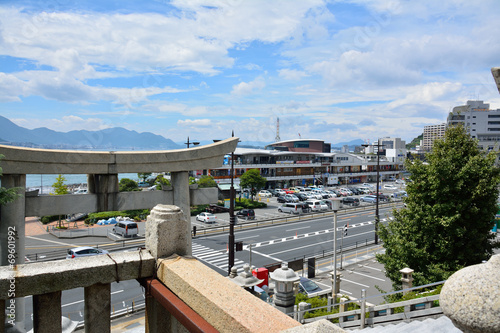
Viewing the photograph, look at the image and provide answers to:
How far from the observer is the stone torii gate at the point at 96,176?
31.9ft

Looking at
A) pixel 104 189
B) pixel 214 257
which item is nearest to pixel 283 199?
pixel 214 257

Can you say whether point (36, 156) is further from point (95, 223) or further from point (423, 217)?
point (95, 223)

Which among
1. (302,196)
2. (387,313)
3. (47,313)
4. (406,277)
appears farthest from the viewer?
(302,196)

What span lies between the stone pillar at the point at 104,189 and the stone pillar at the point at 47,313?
7899 mm

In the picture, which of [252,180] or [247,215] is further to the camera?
[252,180]

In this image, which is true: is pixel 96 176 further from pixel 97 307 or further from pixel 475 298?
pixel 475 298

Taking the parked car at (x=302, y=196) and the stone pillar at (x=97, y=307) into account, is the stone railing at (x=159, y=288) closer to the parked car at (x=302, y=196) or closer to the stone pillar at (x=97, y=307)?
the stone pillar at (x=97, y=307)

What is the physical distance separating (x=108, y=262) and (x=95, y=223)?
39.9m

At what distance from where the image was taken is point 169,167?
38.6 ft

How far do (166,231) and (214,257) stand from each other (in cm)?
2240

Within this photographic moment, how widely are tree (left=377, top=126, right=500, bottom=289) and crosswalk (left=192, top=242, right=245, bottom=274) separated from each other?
40.2 feet

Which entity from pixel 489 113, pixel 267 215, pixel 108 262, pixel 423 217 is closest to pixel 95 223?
pixel 267 215

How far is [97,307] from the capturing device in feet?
12.3

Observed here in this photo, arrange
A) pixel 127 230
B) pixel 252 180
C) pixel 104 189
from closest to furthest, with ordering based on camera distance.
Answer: pixel 104 189 < pixel 127 230 < pixel 252 180
